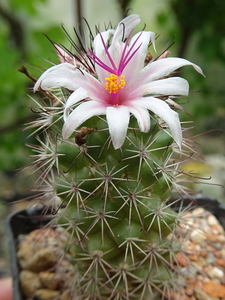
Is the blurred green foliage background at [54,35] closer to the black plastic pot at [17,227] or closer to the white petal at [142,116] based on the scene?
the black plastic pot at [17,227]

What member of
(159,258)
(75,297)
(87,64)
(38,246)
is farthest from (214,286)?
(87,64)

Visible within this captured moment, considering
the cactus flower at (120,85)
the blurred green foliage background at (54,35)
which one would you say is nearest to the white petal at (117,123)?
the cactus flower at (120,85)

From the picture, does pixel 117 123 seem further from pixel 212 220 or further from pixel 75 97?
pixel 212 220

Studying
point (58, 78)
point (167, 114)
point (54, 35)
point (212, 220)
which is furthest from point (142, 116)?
point (54, 35)

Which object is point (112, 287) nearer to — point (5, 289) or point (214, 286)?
point (214, 286)

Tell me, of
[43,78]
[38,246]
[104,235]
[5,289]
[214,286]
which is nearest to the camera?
[43,78]

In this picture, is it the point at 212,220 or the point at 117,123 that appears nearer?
the point at 117,123

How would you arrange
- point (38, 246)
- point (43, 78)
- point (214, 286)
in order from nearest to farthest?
point (43, 78) → point (214, 286) → point (38, 246)

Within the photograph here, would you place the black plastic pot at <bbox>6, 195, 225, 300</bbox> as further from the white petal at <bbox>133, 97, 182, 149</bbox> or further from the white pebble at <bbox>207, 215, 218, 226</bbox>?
the white petal at <bbox>133, 97, 182, 149</bbox>
